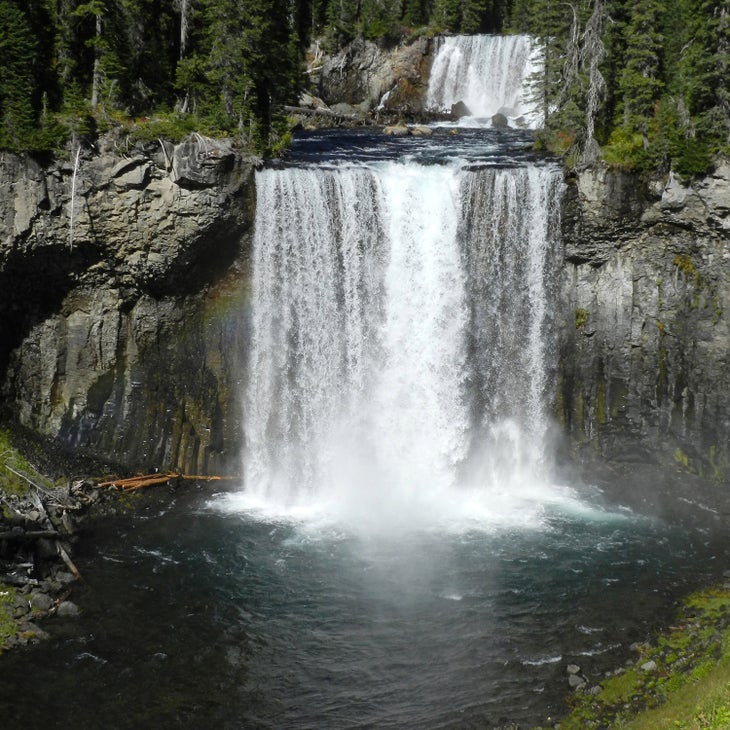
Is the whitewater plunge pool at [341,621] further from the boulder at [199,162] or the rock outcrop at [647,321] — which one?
the boulder at [199,162]

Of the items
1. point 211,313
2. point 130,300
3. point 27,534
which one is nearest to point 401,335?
point 211,313

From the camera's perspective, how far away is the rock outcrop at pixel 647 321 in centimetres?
3341

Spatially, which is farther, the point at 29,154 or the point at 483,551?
the point at 29,154

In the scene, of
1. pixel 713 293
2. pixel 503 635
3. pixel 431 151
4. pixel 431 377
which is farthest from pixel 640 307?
pixel 503 635

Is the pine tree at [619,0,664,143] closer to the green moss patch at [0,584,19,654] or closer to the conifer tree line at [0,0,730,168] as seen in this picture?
the conifer tree line at [0,0,730,168]

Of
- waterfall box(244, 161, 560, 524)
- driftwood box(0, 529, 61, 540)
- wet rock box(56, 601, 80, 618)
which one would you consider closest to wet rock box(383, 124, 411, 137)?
waterfall box(244, 161, 560, 524)

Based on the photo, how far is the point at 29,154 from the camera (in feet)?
100

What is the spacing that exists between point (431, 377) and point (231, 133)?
48.4 ft

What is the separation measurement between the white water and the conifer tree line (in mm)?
4870

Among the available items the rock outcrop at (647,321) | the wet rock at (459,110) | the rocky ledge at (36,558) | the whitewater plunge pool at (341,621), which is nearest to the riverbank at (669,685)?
the whitewater plunge pool at (341,621)

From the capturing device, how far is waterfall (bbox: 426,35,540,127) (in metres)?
57.2

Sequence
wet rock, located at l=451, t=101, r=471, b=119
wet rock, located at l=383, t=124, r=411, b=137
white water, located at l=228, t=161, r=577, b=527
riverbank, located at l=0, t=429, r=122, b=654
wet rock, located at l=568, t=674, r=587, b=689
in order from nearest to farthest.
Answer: wet rock, located at l=568, t=674, r=587, b=689 → riverbank, located at l=0, t=429, r=122, b=654 → white water, located at l=228, t=161, r=577, b=527 → wet rock, located at l=383, t=124, r=411, b=137 → wet rock, located at l=451, t=101, r=471, b=119

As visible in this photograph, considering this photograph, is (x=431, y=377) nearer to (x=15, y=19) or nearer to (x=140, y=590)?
(x=140, y=590)

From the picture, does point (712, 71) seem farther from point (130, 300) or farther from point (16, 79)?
point (16, 79)
